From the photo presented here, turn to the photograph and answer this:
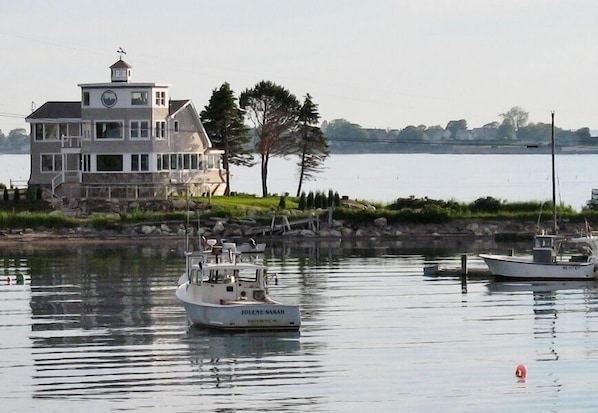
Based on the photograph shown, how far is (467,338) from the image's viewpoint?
171 ft

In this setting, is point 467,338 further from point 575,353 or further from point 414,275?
point 414,275

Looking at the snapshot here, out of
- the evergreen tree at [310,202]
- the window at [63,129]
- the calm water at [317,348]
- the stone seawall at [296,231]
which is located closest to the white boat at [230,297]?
the calm water at [317,348]

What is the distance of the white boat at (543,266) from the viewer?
70562 millimetres

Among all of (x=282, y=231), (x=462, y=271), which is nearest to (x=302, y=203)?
(x=282, y=231)

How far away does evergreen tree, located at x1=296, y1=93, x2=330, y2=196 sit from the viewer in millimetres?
122312

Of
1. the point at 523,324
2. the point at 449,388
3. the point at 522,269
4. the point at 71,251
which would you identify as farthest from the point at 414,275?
the point at 449,388

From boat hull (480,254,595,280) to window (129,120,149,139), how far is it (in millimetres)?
40261

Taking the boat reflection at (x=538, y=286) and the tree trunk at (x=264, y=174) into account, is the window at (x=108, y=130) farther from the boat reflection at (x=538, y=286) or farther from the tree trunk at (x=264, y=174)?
the boat reflection at (x=538, y=286)

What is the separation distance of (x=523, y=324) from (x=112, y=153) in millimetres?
54534

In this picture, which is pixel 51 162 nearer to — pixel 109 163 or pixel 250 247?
pixel 109 163

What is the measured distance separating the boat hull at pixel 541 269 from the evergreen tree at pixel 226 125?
47.1 meters

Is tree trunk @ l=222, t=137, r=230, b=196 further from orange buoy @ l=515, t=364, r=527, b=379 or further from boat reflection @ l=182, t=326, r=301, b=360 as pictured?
orange buoy @ l=515, t=364, r=527, b=379

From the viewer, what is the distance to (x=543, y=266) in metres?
70.6

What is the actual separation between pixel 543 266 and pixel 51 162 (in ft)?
Result: 157
